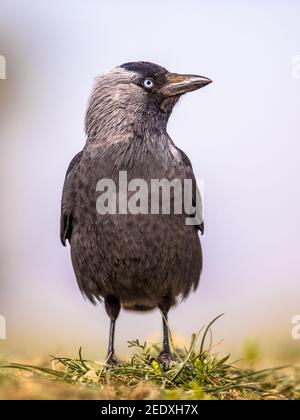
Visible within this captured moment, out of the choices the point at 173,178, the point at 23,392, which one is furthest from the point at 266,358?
the point at 23,392

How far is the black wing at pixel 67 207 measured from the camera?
6777 mm

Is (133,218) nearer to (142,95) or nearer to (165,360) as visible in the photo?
(165,360)

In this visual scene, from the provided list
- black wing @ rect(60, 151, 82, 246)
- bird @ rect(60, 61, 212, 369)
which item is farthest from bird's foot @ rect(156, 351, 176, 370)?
black wing @ rect(60, 151, 82, 246)

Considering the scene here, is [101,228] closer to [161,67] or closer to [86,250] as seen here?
[86,250]

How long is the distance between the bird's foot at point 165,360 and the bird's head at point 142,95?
2320 millimetres

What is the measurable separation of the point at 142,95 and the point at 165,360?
9.04 feet

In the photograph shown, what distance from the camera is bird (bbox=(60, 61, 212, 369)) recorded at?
641cm

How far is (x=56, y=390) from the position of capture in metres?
4.22

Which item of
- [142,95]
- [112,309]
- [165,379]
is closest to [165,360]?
[165,379]

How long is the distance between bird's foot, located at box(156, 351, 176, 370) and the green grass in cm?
12

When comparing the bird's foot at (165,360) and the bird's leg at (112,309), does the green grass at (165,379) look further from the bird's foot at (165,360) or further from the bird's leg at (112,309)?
the bird's leg at (112,309)

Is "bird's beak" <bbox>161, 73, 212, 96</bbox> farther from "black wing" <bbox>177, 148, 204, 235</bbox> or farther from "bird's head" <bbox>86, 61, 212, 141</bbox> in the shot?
"black wing" <bbox>177, 148, 204, 235</bbox>

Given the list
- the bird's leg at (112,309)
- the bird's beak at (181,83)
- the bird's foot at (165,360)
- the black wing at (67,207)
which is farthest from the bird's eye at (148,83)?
the bird's foot at (165,360)

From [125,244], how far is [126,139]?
1128mm
